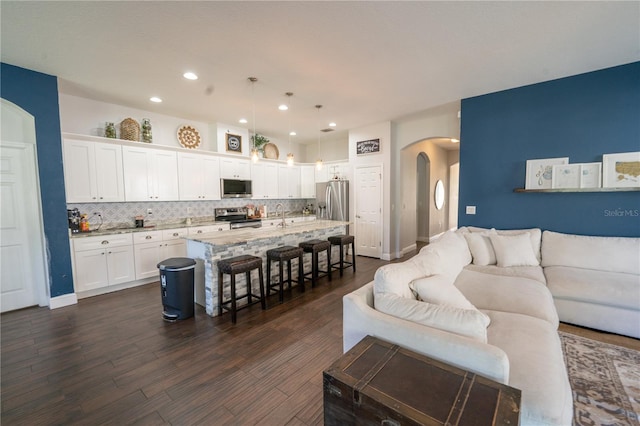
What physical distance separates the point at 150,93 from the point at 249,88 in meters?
1.53

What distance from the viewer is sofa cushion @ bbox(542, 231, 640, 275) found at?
294 centimetres

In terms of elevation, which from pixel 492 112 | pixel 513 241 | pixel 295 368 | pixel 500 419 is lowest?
pixel 295 368

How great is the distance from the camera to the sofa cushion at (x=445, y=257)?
90.0 inches

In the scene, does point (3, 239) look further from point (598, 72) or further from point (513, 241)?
point (598, 72)

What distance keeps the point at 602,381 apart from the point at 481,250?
1716 mm

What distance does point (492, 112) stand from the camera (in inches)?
161

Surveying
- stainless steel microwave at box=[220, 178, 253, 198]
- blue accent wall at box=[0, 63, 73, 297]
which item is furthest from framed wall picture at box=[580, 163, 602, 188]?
blue accent wall at box=[0, 63, 73, 297]

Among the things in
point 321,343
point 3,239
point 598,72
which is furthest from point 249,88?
point 598,72

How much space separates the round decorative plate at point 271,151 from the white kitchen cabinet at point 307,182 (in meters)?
0.77

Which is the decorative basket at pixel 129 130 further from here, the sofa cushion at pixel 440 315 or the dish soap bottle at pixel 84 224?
the sofa cushion at pixel 440 315

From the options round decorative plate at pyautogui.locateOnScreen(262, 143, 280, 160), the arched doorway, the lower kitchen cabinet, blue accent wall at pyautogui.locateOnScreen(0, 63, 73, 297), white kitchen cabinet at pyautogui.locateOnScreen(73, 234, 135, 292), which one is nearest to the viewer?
blue accent wall at pyautogui.locateOnScreen(0, 63, 73, 297)

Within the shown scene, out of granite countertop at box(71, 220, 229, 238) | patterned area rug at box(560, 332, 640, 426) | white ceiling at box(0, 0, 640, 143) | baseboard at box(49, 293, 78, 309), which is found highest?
white ceiling at box(0, 0, 640, 143)

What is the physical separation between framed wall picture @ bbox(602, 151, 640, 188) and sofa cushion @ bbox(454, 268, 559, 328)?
1.88m

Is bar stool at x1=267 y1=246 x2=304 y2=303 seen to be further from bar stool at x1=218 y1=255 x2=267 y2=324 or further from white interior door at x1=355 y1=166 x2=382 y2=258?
white interior door at x1=355 y1=166 x2=382 y2=258
